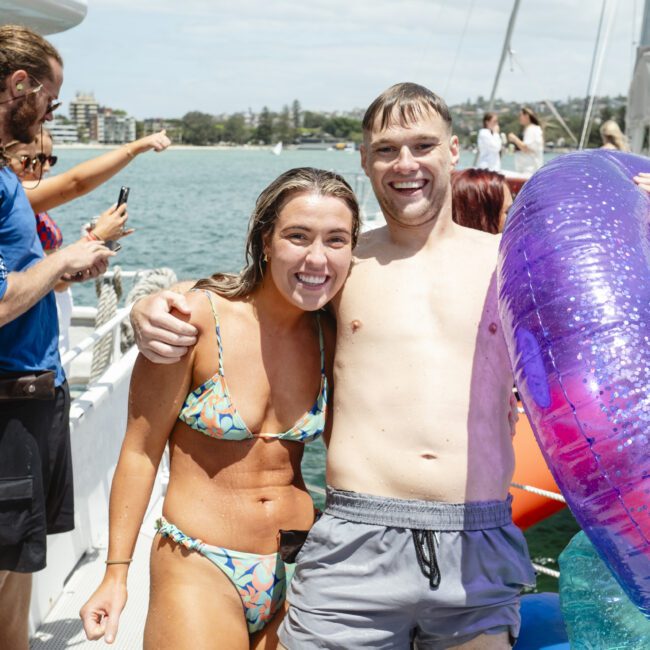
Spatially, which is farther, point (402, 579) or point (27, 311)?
point (27, 311)

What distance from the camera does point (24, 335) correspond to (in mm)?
2574

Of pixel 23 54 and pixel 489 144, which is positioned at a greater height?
pixel 23 54

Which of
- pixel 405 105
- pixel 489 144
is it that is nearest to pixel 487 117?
pixel 489 144

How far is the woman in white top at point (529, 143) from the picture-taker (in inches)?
510

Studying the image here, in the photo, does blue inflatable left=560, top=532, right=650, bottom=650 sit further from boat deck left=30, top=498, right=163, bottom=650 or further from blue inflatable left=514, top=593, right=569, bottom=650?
boat deck left=30, top=498, right=163, bottom=650

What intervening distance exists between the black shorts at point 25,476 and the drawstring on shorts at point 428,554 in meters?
1.12

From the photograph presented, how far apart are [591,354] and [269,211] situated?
896mm

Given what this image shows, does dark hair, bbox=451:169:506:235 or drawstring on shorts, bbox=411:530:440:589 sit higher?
dark hair, bbox=451:169:506:235

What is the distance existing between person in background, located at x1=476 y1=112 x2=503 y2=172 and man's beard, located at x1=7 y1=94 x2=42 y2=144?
1122 cm

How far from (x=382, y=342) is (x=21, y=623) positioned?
1450 mm

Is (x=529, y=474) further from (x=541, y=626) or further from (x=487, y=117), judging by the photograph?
(x=487, y=117)

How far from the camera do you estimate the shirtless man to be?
2139mm

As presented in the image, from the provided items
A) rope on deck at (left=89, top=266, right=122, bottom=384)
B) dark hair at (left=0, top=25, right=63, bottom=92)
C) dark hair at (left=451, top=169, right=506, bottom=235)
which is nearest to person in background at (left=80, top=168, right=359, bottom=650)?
dark hair at (left=0, top=25, right=63, bottom=92)

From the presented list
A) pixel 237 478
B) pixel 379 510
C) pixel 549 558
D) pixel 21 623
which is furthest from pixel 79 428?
pixel 549 558
